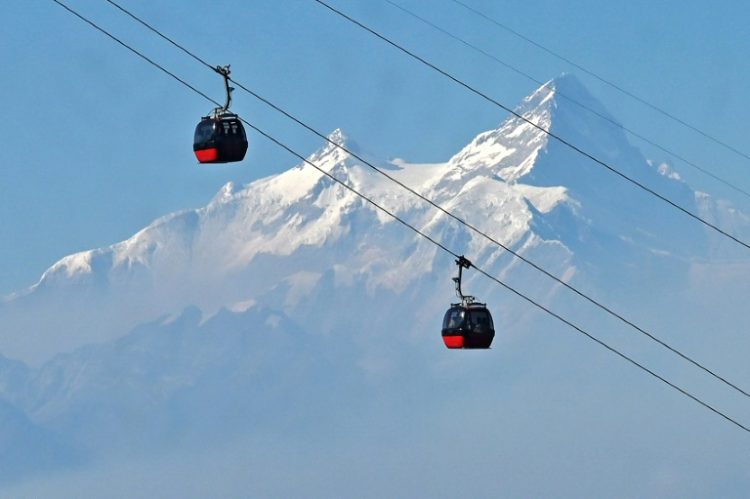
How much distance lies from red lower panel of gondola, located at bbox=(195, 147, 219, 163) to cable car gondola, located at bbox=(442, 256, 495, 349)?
7792 mm

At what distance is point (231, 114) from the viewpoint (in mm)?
50219

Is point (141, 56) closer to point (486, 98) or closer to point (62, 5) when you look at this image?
point (62, 5)

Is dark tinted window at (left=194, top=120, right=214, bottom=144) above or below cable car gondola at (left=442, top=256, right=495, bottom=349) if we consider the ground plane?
above

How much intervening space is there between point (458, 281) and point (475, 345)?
293 cm

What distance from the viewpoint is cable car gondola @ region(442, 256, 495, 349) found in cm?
5356

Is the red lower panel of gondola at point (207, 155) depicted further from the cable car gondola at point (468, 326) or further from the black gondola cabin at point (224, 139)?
the cable car gondola at point (468, 326)

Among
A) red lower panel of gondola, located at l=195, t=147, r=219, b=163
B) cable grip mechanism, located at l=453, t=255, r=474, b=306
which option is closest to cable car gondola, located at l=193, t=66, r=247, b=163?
red lower panel of gondola, located at l=195, t=147, r=219, b=163

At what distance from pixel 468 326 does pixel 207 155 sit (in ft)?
28.5

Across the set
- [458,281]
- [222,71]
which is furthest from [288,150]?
[458,281]

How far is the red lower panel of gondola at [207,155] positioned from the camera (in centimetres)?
4997

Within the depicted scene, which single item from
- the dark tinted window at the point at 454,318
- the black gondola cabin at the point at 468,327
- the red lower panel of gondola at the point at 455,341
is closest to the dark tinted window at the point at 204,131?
the black gondola cabin at the point at 468,327

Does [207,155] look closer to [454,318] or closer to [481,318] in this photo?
[454,318]

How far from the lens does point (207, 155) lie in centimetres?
5044

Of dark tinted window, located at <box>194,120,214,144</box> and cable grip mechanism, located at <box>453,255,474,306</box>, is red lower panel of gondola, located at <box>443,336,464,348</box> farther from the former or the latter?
dark tinted window, located at <box>194,120,214,144</box>
